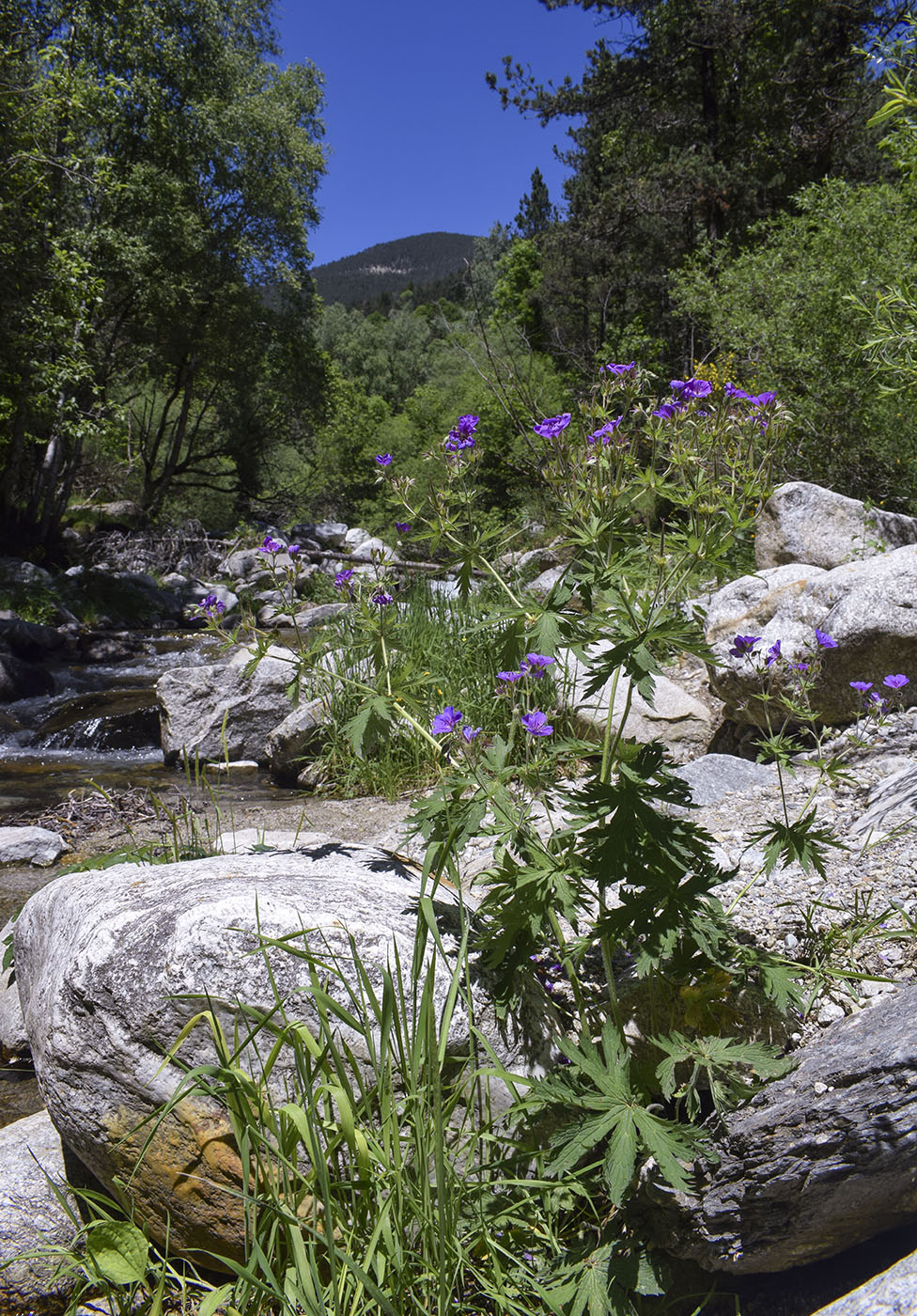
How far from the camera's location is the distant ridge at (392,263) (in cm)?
14388

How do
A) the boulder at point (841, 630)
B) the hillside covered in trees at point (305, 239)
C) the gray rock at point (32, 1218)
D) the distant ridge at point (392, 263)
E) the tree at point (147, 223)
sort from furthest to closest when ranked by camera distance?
1. the distant ridge at point (392, 263)
2. the tree at point (147, 223)
3. the hillside covered in trees at point (305, 239)
4. the boulder at point (841, 630)
5. the gray rock at point (32, 1218)

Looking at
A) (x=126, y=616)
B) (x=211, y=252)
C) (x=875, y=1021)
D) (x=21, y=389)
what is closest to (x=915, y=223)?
(x=875, y=1021)

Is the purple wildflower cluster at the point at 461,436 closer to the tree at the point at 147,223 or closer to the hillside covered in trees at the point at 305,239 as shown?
the hillside covered in trees at the point at 305,239

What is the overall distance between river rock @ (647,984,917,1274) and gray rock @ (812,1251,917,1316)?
0.24 meters

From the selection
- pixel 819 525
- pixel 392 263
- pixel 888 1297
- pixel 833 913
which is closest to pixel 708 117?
pixel 819 525

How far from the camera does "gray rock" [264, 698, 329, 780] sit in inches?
238

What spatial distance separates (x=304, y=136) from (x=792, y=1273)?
849 inches

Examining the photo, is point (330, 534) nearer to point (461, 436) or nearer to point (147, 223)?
point (147, 223)

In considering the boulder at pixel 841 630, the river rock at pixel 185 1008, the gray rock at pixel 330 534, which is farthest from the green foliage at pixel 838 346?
the gray rock at pixel 330 534

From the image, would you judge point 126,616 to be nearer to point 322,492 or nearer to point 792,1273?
point 322,492

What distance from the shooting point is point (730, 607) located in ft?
17.3

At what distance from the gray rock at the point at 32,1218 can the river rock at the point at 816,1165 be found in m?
1.52

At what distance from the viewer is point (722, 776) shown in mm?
3686

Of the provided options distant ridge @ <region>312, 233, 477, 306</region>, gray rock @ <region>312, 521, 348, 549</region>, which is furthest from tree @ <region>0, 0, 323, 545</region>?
distant ridge @ <region>312, 233, 477, 306</region>
